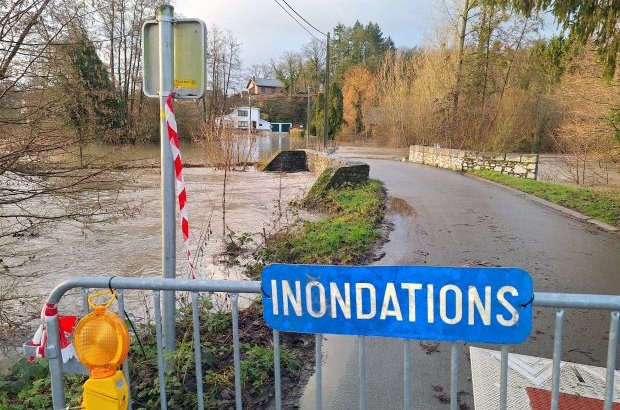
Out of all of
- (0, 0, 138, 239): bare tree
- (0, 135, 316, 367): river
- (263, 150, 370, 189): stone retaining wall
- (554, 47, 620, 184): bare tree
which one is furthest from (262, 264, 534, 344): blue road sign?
(263, 150, 370, 189): stone retaining wall

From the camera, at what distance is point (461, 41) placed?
28.1 m

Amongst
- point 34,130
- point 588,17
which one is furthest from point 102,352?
point 588,17

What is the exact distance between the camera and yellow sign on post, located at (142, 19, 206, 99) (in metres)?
3.52

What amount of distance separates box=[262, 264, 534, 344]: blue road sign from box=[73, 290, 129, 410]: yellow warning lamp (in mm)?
747

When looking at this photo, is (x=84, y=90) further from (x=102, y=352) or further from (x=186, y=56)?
(x=102, y=352)

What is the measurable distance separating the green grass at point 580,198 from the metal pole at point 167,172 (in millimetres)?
9506

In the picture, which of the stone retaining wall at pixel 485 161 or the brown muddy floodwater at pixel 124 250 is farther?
the stone retaining wall at pixel 485 161

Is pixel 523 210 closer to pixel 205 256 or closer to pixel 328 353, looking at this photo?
pixel 205 256

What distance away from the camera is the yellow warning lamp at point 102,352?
7.36ft

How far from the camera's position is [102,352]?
226 centimetres

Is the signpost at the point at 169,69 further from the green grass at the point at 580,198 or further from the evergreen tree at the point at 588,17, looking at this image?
the green grass at the point at 580,198

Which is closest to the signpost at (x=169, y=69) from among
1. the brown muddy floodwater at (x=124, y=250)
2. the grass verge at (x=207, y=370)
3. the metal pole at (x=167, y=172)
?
the metal pole at (x=167, y=172)

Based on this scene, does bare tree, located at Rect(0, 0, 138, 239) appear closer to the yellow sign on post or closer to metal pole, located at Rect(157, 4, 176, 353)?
the yellow sign on post

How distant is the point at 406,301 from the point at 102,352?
58.1 inches
